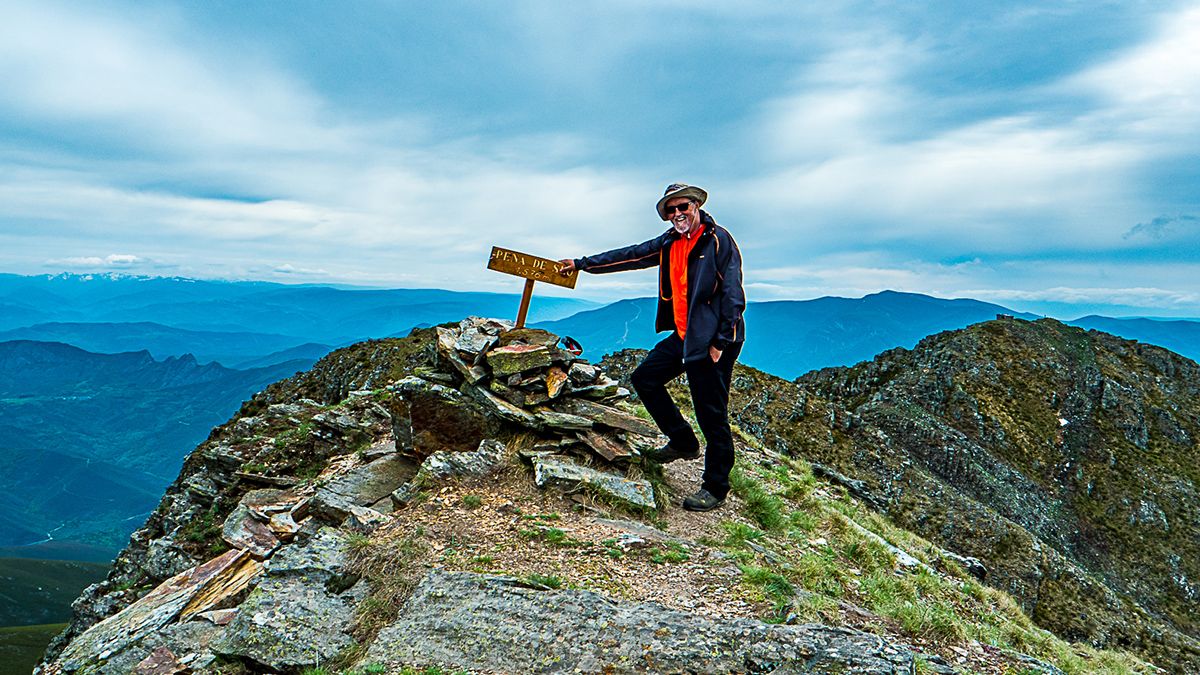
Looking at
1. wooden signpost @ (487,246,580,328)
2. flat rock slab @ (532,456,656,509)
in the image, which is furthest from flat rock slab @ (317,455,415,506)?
wooden signpost @ (487,246,580,328)

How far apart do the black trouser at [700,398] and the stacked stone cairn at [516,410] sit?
1.04 m

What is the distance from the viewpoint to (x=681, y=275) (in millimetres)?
9672

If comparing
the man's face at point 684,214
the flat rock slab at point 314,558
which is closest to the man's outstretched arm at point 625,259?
the man's face at point 684,214

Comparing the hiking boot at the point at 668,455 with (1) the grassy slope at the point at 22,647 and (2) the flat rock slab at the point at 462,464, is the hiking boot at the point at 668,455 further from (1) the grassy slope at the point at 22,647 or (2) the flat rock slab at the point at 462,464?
(1) the grassy slope at the point at 22,647

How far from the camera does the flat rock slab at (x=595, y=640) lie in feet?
18.9

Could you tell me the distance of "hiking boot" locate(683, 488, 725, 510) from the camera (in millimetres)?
10461

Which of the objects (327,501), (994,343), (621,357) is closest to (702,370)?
(327,501)

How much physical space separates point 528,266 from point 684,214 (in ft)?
12.2

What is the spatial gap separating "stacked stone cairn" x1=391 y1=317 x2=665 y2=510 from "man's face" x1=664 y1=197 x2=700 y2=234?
4242 mm

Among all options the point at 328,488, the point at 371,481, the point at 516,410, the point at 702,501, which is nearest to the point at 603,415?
the point at 516,410

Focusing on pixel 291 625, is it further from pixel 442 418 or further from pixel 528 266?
pixel 528 266

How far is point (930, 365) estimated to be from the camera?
6794 centimetres

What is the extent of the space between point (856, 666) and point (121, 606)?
18.6 m

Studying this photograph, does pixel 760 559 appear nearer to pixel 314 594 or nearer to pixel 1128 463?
pixel 314 594
